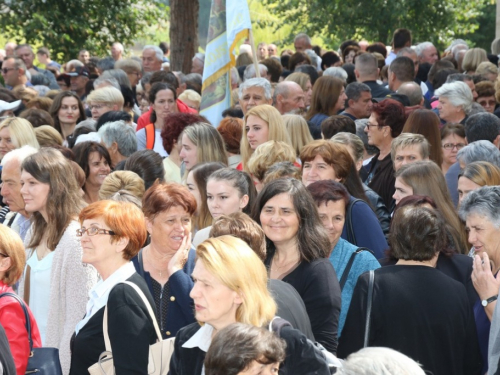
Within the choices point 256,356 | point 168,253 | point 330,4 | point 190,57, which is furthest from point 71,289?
point 330,4

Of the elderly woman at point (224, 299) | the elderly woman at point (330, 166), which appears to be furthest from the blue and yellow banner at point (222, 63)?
the elderly woman at point (224, 299)

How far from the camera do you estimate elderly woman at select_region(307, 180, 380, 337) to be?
498 cm

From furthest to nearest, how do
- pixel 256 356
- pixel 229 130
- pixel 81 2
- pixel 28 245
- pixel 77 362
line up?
pixel 81 2 → pixel 229 130 → pixel 28 245 → pixel 77 362 → pixel 256 356

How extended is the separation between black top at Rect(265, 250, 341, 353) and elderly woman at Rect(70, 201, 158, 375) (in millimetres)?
800

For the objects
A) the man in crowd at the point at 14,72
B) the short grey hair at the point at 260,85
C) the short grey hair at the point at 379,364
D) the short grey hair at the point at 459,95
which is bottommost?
the short grey hair at the point at 379,364

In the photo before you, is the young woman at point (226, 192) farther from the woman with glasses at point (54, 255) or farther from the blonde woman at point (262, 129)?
the blonde woman at point (262, 129)

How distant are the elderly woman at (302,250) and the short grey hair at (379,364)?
1.46 meters

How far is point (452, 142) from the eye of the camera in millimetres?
8062

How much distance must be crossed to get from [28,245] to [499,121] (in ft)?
14.6

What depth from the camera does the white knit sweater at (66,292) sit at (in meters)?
5.01

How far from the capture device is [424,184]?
596 cm

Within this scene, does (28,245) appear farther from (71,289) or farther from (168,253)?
(168,253)

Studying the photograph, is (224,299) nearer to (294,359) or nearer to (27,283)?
(294,359)

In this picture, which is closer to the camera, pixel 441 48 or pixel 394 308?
pixel 394 308
